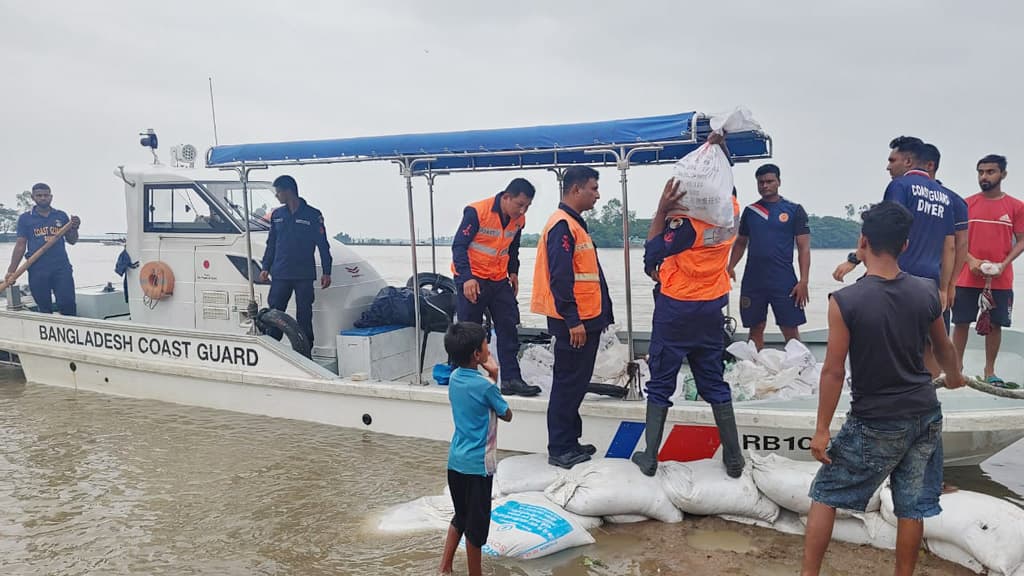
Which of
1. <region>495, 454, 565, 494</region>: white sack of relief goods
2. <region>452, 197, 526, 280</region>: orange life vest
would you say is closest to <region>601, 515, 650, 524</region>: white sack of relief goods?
<region>495, 454, 565, 494</region>: white sack of relief goods

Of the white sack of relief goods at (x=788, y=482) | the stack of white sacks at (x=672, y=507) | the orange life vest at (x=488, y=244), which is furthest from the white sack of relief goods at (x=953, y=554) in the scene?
the orange life vest at (x=488, y=244)

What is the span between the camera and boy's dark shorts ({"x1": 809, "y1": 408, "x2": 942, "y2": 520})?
9.25ft

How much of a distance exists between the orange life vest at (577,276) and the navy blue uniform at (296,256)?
264 cm

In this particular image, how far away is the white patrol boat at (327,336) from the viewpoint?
14.4 feet

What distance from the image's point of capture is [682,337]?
4.02 meters

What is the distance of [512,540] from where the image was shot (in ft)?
12.2

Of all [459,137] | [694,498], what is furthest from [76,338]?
[694,498]

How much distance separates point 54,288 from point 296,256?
3.72 metres

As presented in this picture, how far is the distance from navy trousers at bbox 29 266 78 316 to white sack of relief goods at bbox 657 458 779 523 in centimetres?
697

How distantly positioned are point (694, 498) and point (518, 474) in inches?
41.4

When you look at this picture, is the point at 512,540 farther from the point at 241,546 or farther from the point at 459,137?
the point at 459,137

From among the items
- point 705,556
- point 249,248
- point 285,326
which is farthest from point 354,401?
point 705,556

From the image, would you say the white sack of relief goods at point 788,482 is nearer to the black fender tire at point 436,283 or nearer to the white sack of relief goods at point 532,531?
the white sack of relief goods at point 532,531

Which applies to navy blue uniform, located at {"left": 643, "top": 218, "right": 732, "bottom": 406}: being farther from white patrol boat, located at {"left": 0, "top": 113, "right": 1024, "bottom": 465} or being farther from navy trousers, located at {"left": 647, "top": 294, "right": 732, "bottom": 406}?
white patrol boat, located at {"left": 0, "top": 113, "right": 1024, "bottom": 465}
